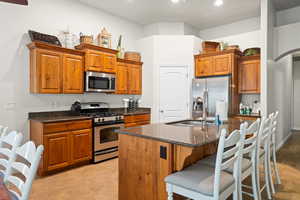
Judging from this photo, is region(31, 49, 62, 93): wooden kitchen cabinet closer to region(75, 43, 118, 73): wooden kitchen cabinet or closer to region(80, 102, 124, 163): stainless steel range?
region(75, 43, 118, 73): wooden kitchen cabinet

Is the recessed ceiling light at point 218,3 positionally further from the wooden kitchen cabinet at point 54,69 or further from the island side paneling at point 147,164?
the island side paneling at point 147,164

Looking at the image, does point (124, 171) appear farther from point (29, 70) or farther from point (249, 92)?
point (249, 92)

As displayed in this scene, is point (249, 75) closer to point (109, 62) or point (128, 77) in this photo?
point (128, 77)

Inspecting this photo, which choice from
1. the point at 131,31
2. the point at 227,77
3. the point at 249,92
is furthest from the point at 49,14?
the point at 249,92

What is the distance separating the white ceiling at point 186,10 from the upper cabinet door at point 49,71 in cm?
157

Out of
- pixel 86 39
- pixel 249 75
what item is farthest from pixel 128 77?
pixel 249 75

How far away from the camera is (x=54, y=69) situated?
11.5 ft

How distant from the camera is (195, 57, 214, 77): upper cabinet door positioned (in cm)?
483

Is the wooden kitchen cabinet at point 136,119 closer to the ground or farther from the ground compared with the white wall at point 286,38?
closer to the ground

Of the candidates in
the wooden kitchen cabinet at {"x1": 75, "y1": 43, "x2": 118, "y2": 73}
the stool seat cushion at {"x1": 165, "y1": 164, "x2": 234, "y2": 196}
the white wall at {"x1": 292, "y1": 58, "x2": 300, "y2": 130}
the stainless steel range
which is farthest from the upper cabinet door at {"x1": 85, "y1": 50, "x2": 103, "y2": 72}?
the white wall at {"x1": 292, "y1": 58, "x2": 300, "y2": 130}

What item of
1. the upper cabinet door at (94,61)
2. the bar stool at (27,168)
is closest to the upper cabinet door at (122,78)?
the upper cabinet door at (94,61)

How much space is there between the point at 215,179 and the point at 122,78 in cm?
371

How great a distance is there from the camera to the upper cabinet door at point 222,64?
14.8 feet

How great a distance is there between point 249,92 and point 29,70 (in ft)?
15.4
